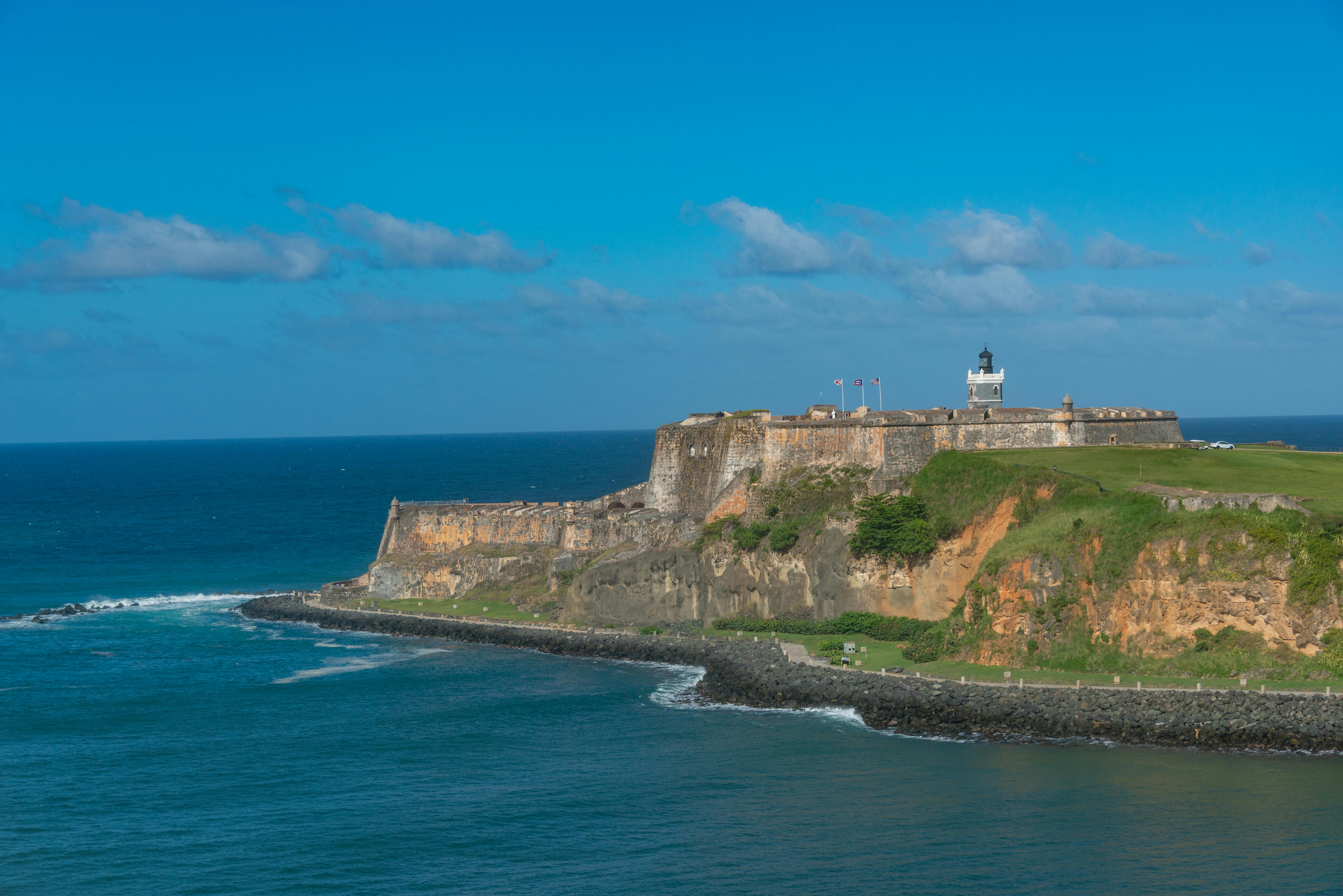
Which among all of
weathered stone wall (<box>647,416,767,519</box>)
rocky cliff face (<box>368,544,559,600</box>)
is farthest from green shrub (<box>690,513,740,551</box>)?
rocky cliff face (<box>368,544,559,600</box>)

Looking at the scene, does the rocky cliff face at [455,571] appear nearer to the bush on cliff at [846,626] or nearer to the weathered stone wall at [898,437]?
the weathered stone wall at [898,437]

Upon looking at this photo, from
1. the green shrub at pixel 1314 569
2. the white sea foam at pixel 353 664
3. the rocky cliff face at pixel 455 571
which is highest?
the green shrub at pixel 1314 569

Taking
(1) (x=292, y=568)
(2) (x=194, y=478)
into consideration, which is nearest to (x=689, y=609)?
(1) (x=292, y=568)

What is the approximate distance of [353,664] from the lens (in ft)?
200

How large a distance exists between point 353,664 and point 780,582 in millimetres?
20980

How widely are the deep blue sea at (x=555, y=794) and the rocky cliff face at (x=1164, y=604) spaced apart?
6822 millimetres

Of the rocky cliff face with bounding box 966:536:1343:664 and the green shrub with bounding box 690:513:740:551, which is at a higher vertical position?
the green shrub with bounding box 690:513:740:551

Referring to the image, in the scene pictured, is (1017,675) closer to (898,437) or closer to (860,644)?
(860,644)

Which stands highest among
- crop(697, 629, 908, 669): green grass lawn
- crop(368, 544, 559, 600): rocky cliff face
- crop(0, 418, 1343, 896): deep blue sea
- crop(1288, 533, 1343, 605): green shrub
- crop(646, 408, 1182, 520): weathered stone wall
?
crop(646, 408, 1182, 520): weathered stone wall

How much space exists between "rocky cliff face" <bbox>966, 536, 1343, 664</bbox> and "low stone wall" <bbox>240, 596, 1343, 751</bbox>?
328 cm

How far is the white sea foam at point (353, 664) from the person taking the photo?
189 ft

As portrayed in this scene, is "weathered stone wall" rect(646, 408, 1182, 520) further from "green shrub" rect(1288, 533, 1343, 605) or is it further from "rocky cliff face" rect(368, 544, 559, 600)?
"green shrub" rect(1288, 533, 1343, 605)

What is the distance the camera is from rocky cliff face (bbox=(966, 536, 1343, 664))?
44656mm

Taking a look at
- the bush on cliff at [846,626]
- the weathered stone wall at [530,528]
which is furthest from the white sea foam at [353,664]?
the bush on cliff at [846,626]
